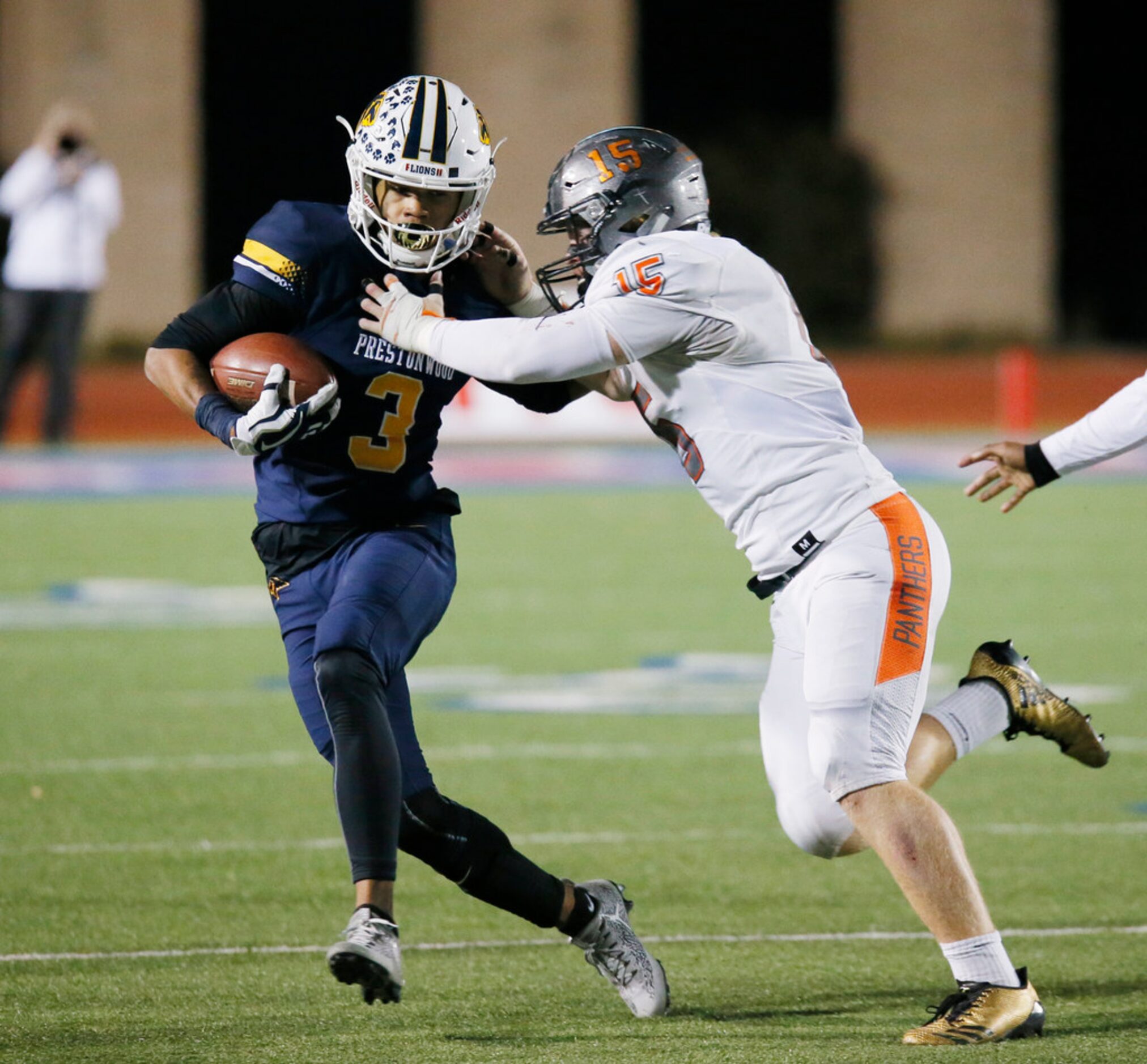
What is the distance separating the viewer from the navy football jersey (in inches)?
169

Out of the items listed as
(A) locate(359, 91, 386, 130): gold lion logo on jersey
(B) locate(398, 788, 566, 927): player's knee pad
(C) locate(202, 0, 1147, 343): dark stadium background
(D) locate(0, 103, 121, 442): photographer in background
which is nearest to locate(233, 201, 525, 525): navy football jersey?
(A) locate(359, 91, 386, 130): gold lion logo on jersey

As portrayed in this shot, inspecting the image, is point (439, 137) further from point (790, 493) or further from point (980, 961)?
point (980, 961)

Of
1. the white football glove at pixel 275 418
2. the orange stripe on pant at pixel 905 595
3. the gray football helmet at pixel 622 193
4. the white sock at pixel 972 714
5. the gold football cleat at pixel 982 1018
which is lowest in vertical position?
the gold football cleat at pixel 982 1018

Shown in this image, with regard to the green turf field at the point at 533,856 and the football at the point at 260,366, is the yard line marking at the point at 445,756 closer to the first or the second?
the green turf field at the point at 533,856

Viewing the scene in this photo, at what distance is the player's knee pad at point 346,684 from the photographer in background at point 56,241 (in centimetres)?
1132

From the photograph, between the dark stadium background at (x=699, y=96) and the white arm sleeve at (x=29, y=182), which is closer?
the white arm sleeve at (x=29, y=182)

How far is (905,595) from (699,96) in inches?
1093

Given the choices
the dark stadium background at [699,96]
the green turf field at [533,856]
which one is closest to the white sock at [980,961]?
the green turf field at [533,856]

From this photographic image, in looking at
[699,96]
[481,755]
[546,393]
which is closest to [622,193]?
[546,393]

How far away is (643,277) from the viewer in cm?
400

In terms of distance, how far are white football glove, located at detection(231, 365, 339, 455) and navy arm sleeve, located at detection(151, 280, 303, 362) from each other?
0.27 meters

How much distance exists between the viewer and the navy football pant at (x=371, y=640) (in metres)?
3.82

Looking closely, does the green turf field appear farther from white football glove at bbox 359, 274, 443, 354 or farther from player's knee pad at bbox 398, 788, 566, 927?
white football glove at bbox 359, 274, 443, 354

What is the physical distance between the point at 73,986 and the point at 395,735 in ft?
2.76
